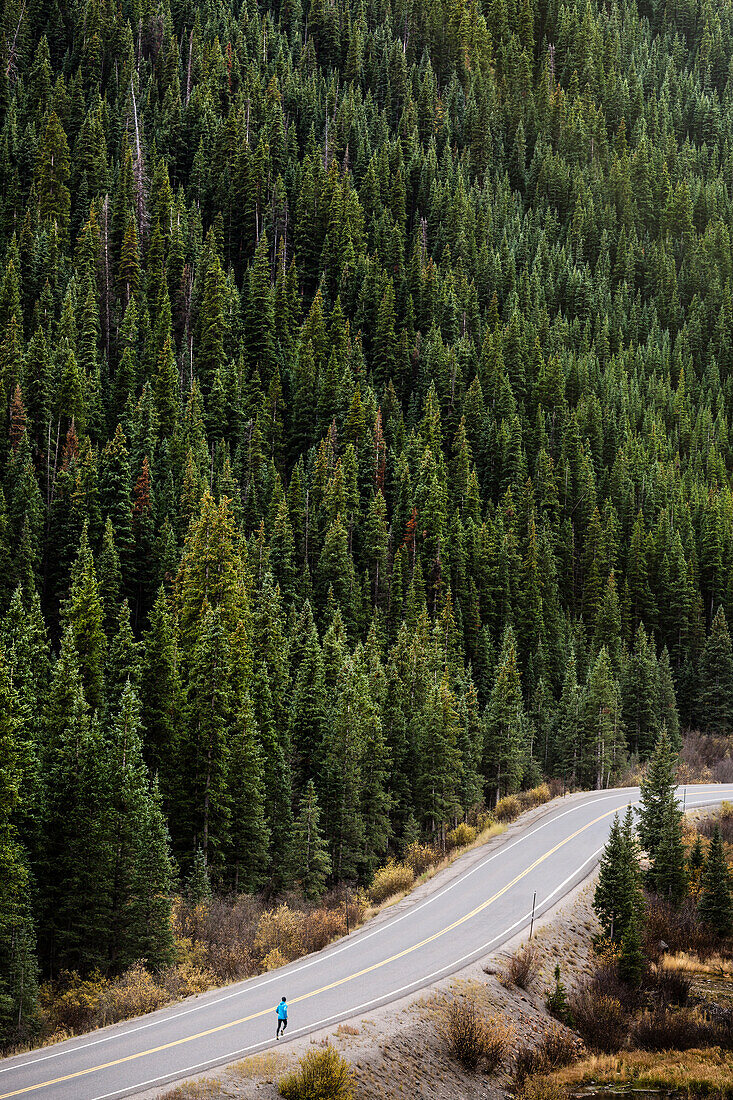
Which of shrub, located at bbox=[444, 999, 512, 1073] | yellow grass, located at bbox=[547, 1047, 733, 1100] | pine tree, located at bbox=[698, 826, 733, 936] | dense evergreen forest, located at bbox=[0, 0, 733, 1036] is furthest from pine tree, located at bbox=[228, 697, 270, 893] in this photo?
pine tree, located at bbox=[698, 826, 733, 936]

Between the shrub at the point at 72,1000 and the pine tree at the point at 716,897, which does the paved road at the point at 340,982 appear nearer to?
the shrub at the point at 72,1000

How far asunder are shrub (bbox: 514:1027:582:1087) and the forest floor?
1.09ft

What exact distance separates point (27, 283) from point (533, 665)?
75.8 meters

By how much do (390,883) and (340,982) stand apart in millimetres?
14621

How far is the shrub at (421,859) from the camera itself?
159 ft

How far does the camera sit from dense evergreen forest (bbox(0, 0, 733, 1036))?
1847 inches

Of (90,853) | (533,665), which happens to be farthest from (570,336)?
(90,853)

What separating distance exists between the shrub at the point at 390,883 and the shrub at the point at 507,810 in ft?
42.7

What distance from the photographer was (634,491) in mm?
121250

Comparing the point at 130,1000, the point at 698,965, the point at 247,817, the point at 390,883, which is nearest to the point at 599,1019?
the point at 698,965

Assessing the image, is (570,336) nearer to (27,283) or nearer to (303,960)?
(27,283)

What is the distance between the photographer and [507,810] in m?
59.0

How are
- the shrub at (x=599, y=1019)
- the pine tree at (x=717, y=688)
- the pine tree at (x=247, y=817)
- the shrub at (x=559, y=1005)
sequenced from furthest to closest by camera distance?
the pine tree at (x=717, y=688)
the pine tree at (x=247, y=817)
the shrub at (x=599, y=1019)
the shrub at (x=559, y=1005)

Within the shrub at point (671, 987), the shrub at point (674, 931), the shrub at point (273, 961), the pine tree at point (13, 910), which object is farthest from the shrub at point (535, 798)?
the pine tree at point (13, 910)
